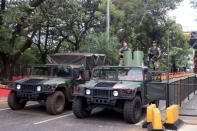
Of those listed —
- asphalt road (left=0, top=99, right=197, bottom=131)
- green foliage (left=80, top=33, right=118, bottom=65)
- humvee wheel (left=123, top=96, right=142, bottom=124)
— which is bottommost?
asphalt road (left=0, top=99, right=197, bottom=131)

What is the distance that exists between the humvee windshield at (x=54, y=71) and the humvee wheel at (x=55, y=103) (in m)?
1.07

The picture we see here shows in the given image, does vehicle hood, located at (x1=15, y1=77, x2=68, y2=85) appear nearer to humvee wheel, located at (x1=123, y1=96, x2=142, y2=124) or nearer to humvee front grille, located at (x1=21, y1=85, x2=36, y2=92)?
humvee front grille, located at (x1=21, y1=85, x2=36, y2=92)

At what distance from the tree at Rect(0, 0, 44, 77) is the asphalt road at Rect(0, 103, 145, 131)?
20.7 feet

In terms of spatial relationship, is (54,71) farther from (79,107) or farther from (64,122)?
(64,122)

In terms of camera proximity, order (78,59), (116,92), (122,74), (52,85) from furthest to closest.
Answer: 1. (78,59)
2. (52,85)
3. (122,74)
4. (116,92)

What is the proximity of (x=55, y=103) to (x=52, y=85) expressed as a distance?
2.05ft

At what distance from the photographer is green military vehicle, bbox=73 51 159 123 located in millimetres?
12188

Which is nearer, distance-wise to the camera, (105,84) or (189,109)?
(105,84)

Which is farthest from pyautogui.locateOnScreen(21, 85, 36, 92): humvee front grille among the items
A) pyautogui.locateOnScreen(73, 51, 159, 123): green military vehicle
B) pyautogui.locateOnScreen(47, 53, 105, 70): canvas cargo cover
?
pyautogui.locateOnScreen(47, 53, 105, 70): canvas cargo cover

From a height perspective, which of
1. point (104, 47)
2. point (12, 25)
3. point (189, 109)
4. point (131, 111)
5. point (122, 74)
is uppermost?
point (12, 25)

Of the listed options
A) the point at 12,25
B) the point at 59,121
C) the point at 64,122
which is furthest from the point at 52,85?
the point at 12,25

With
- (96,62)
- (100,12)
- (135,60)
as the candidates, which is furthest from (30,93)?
(100,12)

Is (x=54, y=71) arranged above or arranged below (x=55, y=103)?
above

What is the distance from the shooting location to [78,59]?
54.1ft
